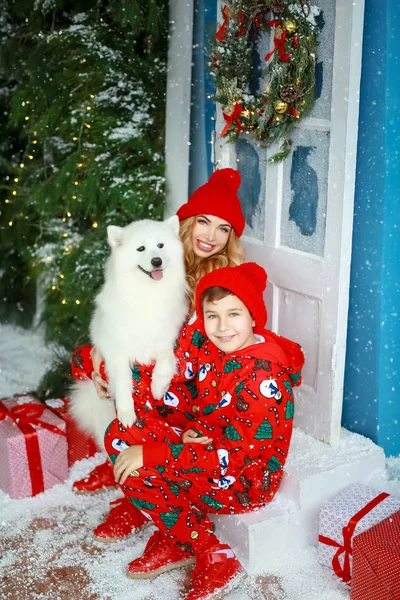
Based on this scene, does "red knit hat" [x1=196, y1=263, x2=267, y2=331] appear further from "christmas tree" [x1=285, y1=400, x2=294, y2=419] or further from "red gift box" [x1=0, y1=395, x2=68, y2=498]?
"red gift box" [x1=0, y1=395, x2=68, y2=498]

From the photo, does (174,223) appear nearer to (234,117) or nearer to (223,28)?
(234,117)

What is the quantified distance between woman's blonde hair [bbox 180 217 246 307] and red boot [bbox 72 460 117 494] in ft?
3.05

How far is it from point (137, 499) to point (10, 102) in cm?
236

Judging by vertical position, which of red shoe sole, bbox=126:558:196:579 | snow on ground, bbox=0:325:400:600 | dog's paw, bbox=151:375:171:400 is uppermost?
dog's paw, bbox=151:375:171:400

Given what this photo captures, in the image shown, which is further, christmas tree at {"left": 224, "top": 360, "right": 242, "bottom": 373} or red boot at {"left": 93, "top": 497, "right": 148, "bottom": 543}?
red boot at {"left": 93, "top": 497, "right": 148, "bottom": 543}

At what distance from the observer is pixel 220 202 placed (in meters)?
2.67

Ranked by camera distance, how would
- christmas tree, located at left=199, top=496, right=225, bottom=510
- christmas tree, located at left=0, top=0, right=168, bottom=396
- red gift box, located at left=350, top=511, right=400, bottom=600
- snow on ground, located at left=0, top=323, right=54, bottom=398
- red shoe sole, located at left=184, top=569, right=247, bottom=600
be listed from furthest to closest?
snow on ground, located at left=0, top=323, right=54, bottom=398
christmas tree, located at left=0, top=0, right=168, bottom=396
christmas tree, located at left=199, top=496, right=225, bottom=510
red shoe sole, located at left=184, top=569, right=247, bottom=600
red gift box, located at left=350, top=511, right=400, bottom=600

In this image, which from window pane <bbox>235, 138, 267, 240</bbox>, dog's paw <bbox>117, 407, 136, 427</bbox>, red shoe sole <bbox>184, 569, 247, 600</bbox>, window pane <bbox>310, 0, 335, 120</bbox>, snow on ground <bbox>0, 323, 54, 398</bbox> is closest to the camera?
red shoe sole <bbox>184, 569, 247, 600</bbox>

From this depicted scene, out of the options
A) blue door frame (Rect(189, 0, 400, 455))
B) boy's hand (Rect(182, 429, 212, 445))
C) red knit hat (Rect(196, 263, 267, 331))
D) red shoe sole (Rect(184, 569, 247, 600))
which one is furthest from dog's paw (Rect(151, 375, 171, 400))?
blue door frame (Rect(189, 0, 400, 455))

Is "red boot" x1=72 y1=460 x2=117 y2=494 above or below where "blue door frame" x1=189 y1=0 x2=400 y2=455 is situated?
below

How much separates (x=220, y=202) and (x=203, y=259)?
238mm

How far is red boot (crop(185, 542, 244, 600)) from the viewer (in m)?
2.25

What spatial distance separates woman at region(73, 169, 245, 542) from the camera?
267 cm

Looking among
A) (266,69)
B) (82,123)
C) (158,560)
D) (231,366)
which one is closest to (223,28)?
(266,69)
